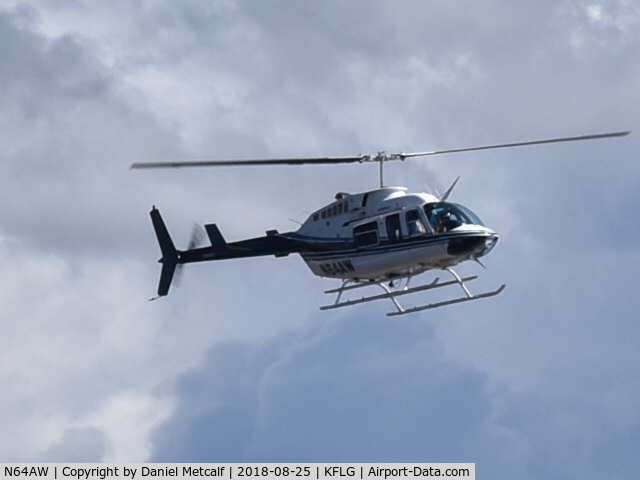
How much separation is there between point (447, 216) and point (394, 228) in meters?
1.47

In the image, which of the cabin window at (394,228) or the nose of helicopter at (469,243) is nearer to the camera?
the nose of helicopter at (469,243)

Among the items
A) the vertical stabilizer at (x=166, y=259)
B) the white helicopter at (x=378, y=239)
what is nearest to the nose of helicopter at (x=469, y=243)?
the white helicopter at (x=378, y=239)

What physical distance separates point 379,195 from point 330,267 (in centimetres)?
246

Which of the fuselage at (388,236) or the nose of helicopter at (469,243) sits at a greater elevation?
the fuselage at (388,236)

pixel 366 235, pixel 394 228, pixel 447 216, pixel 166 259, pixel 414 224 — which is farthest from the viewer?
pixel 166 259

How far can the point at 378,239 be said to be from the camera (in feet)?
128

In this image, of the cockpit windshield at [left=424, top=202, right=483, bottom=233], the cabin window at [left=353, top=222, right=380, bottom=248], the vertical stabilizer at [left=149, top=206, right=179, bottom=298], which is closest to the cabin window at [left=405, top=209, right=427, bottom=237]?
the cockpit windshield at [left=424, top=202, right=483, bottom=233]

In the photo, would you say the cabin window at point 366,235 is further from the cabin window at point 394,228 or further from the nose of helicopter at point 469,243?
Result: the nose of helicopter at point 469,243

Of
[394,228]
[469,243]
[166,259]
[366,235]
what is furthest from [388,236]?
[166,259]

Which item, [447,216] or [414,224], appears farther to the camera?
[414,224]

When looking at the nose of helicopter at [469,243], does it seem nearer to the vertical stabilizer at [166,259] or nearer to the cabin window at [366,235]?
the cabin window at [366,235]

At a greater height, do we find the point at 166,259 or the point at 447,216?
the point at 166,259

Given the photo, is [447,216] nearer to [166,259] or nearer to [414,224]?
[414,224]

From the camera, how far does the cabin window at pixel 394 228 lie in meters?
38.5
